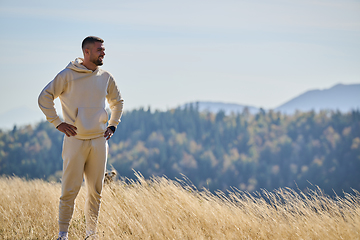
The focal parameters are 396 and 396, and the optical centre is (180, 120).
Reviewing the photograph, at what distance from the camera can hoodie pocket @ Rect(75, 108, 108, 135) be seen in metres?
2.68

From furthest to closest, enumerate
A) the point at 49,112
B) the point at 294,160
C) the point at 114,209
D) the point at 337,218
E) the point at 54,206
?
the point at 294,160
the point at 54,206
the point at 114,209
the point at 337,218
the point at 49,112

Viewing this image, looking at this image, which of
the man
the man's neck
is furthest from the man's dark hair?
the man's neck

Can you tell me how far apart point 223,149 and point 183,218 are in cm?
8922

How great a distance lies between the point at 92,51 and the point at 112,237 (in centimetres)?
132

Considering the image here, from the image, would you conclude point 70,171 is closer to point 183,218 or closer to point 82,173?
point 82,173

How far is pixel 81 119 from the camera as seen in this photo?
2682 millimetres

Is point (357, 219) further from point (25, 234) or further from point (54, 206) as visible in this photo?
point (54, 206)

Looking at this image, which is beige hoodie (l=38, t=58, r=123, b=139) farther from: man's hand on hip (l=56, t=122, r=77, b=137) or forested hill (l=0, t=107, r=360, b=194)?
forested hill (l=0, t=107, r=360, b=194)

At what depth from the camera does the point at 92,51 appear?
274 centimetres

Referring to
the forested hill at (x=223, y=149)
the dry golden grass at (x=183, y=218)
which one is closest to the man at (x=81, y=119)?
the dry golden grass at (x=183, y=218)

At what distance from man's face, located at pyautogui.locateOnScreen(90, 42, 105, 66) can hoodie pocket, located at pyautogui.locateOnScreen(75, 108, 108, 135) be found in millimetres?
333

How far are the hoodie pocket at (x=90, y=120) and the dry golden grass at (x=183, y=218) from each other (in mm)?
734

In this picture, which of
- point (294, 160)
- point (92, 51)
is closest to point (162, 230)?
point (92, 51)

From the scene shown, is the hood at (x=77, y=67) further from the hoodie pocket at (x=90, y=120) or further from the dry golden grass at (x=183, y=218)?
the dry golden grass at (x=183, y=218)
